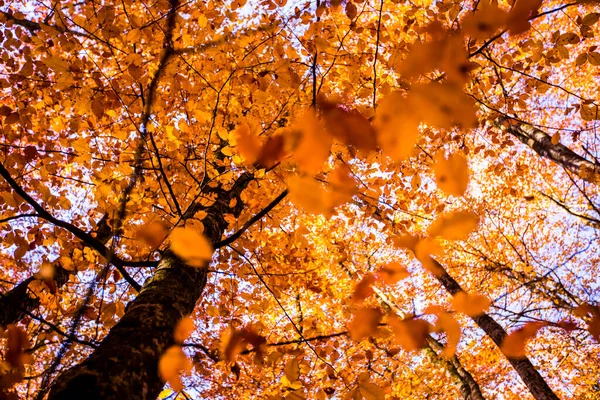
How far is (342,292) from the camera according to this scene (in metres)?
12.0

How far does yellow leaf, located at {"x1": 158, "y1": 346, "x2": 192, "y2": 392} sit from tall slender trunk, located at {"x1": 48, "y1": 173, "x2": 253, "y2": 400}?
0.03 meters

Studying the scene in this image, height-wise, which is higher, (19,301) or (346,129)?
(19,301)

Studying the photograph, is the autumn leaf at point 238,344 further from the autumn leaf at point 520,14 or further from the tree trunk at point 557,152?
the tree trunk at point 557,152

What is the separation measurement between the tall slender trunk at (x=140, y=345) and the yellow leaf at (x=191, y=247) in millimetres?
90

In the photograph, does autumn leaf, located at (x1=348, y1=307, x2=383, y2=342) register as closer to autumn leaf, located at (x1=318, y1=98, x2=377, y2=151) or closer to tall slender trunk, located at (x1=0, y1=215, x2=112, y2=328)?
autumn leaf, located at (x1=318, y1=98, x2=377, y2=151)

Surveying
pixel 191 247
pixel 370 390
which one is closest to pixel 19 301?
pixel 191 247

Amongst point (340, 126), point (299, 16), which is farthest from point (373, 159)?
point (340, 126)

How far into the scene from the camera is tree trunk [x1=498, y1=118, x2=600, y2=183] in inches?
189

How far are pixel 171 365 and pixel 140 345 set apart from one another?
7.5 inches

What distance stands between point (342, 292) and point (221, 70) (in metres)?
9.15

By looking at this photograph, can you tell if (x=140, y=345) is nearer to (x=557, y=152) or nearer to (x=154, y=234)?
(x=154, y=234)

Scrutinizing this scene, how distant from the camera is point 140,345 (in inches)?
67.1

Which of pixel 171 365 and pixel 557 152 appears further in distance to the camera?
pixel 557 152

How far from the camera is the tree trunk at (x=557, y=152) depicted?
4.80 m
